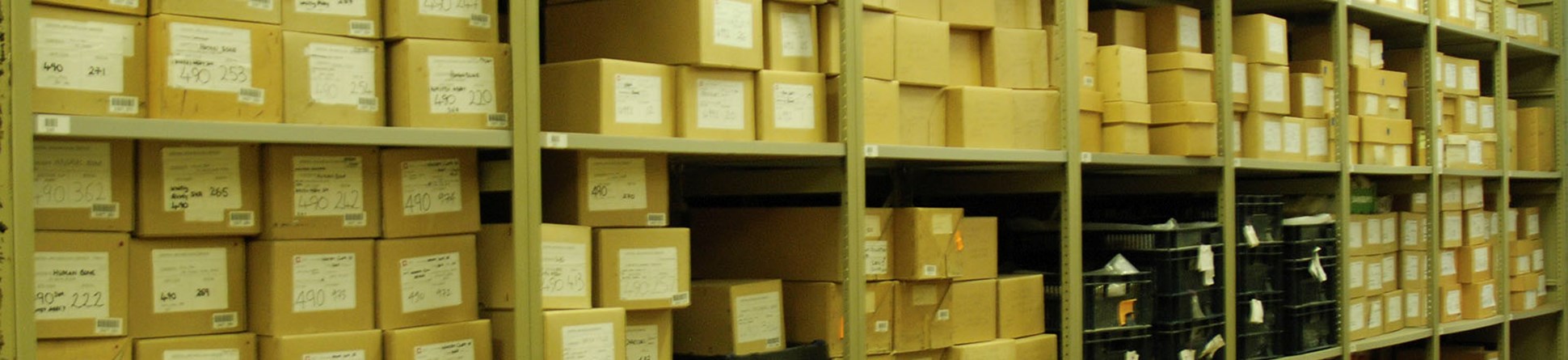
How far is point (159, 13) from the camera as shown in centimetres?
194

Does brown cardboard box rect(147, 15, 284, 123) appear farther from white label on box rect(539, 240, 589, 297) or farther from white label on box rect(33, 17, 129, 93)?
white label on box rect(539, 240, 589, 297)

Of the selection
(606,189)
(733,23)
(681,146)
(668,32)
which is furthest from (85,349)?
(733,23)

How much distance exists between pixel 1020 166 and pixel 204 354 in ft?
7.42

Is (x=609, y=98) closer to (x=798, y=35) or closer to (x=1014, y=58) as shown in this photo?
(x=798, y=35)

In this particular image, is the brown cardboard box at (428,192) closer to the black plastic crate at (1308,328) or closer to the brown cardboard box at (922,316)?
the brown cardboard box at (922,316)

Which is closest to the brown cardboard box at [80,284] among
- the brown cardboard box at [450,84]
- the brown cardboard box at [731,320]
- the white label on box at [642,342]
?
the brown cardboard box at [450,84]

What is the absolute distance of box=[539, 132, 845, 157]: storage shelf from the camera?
2330 mm

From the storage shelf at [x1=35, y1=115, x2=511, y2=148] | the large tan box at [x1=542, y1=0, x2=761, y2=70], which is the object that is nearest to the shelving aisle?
the storage shelf at [x1=35, y1=115, x2=511, y2=148]

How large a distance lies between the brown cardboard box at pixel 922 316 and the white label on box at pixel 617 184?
0.77 meters

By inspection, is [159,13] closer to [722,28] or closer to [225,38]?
[225,38]

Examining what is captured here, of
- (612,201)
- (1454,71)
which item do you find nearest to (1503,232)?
(1454,71)

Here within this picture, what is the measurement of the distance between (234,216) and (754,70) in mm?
1056

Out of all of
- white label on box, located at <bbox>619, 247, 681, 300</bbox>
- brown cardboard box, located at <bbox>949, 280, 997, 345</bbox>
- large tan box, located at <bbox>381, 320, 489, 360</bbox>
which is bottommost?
brown cardboard box, located at <bbox>949, 280, 997, 345</bbox>

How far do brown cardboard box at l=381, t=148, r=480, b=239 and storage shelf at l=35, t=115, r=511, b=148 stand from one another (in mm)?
73
